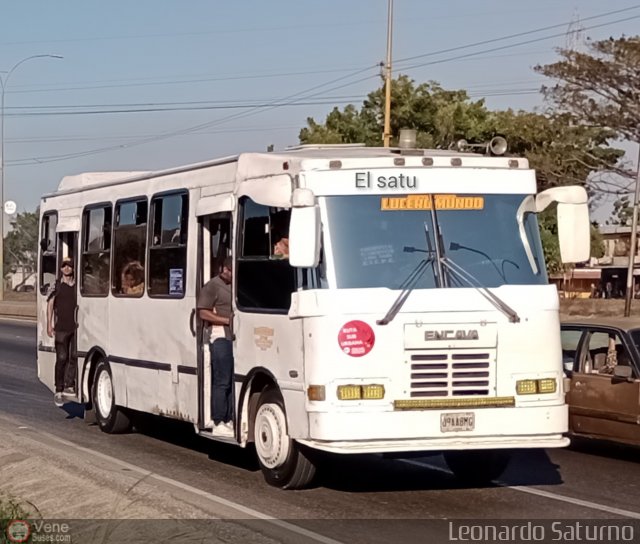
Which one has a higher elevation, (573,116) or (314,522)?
(573,116)

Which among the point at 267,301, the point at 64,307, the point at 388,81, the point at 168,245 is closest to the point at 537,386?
the point at 267,301

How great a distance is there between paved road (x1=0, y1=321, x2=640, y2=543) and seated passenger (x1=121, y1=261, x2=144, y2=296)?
1686 millimetres

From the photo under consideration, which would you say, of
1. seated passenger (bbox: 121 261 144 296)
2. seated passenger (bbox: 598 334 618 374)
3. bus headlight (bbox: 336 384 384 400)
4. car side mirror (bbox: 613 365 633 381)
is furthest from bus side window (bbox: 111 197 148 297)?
car side mirror (bbox: 613 365 633 381)

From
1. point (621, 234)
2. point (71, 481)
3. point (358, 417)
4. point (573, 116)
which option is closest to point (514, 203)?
point (358, 417)

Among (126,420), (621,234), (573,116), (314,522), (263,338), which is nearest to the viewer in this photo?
(314,522)

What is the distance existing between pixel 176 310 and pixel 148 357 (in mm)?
1038

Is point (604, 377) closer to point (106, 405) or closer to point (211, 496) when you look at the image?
point (211, 496)

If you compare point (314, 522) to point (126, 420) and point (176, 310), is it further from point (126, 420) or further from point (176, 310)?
point (126, 420)

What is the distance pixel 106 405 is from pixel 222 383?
12.6ft

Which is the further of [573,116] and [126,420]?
[573,116]

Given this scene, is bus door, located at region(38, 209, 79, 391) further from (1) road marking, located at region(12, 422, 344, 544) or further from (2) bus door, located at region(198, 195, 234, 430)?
(2) bus door, located at region(198, 195, 234, 430)

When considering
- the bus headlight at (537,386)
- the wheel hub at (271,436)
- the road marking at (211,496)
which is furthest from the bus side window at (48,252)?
the bus headlight at (537,386)

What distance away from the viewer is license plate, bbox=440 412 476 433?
10727 mm

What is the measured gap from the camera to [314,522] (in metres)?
10.0
